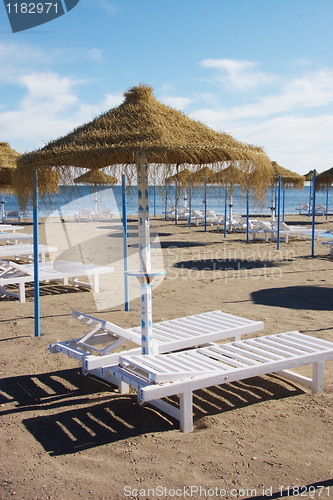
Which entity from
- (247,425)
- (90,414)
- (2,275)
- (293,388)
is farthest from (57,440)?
(2,275)

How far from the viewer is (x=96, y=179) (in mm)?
3639

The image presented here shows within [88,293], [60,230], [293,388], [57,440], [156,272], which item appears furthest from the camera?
[60,230]

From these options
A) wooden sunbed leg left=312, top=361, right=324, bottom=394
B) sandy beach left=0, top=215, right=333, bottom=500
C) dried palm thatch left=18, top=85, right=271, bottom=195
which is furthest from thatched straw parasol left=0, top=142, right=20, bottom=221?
wooden sunbed leg left=312, top=361, right=324, bottom=394

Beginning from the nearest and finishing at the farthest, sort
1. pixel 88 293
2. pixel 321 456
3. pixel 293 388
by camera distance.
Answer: pixel 321 456 < pixel 293 388 < pixel 88 293

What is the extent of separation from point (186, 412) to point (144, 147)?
1.76 meters

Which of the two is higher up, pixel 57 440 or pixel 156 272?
pixel 156 272

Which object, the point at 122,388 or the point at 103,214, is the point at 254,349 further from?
the point at 103,214

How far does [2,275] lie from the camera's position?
7.18 m

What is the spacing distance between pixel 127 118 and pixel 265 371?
2.08 metres

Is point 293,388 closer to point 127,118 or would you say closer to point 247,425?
point 247,425

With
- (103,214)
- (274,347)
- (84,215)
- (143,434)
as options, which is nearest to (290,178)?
(103,214)

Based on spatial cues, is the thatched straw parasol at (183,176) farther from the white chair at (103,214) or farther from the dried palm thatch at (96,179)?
the white chair at (103,214)

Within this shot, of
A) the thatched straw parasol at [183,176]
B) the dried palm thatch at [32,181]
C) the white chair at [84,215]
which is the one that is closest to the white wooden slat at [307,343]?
the thatched straw parasol at [183,176]

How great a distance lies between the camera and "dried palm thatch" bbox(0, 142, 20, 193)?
810 cm
